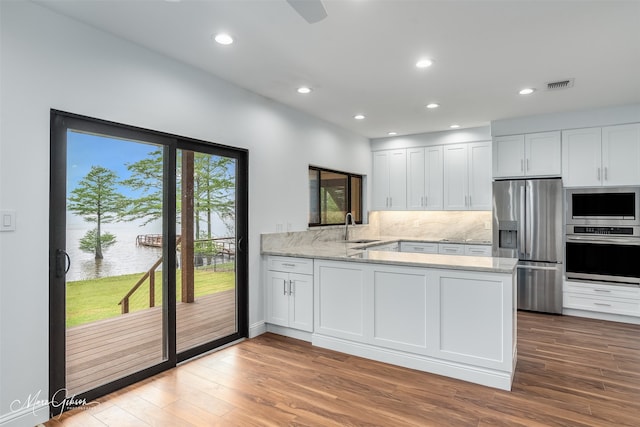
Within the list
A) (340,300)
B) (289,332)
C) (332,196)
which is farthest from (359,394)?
(332,196)

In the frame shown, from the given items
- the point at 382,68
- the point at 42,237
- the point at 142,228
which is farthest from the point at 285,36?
the point at 42,237

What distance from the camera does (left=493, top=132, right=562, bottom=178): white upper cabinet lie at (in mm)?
4785

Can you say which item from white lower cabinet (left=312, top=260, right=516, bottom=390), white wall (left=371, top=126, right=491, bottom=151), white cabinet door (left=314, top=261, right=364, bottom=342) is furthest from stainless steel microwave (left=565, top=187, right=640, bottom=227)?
white cabinet door (left=314, top=261, right=364, bottom=342)

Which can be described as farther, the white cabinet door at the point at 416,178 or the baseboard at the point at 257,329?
the white cabinet door at the point at 416,178

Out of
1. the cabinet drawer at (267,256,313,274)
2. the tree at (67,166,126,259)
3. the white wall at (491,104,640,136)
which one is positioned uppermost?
the white wall at (491,104,640,136)

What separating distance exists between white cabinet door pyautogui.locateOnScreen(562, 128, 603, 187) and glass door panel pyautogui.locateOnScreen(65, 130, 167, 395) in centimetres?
494

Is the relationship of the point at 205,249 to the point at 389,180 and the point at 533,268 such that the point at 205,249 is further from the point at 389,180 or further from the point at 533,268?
the point at 533,268

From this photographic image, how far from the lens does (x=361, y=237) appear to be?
614cm

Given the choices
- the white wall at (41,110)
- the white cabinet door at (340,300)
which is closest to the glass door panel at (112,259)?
the white wall at (41,110)

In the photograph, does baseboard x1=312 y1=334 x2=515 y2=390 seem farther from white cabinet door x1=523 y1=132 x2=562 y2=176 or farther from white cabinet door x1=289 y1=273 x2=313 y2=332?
Result: white cabinet door x1=523 y1=132 x2=562 y2=176

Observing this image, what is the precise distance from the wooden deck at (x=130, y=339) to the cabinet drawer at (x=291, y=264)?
1.94 ft

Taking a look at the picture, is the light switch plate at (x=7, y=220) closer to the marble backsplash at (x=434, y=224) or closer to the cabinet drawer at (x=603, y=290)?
the marble backsplash at (x=434, y=224)

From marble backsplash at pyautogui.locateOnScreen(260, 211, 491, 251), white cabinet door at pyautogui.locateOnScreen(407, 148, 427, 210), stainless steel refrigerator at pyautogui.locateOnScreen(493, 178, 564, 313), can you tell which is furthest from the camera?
white cabinet door at pyautogui.locateOnScreen(407, 148, 427, 210)

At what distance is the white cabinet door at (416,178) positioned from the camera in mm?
5984
